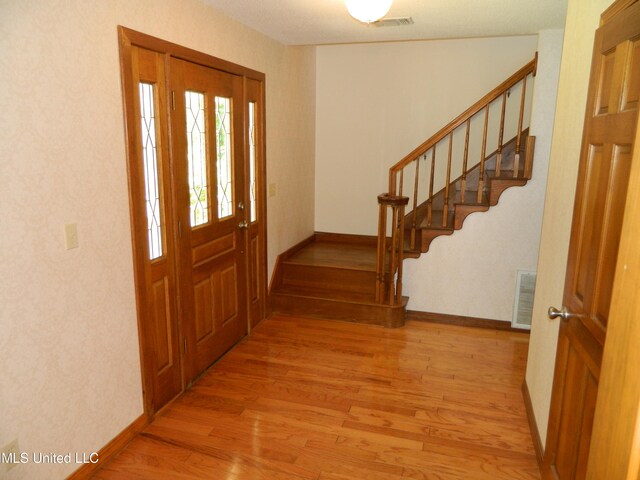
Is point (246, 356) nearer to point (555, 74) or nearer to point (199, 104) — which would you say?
point (199, 104)

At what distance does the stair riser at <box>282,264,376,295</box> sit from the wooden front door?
2.44m

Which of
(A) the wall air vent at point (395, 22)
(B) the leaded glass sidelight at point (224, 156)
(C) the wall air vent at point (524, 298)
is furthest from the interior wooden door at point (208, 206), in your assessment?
(C) the wall air vent at point (524, 298)

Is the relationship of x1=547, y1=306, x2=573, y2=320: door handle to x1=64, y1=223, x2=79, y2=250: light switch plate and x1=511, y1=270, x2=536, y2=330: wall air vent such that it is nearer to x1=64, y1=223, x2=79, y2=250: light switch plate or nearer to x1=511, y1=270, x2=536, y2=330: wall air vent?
x1=64, y1=223, x2=79, y2=250: light switch plate

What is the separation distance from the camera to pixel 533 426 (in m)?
2.56

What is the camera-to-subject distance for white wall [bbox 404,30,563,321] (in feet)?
12.3

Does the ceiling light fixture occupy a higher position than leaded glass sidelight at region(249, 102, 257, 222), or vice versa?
the ceiling light fixture

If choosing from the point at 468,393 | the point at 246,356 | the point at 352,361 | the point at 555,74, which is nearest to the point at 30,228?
the point at 246,356

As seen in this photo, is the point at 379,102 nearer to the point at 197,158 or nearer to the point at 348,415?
the point at 197,158

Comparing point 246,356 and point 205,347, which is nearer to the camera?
point 205,347

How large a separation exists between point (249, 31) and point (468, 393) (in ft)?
9.78

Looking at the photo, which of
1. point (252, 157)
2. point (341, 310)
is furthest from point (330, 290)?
point (252, 157)

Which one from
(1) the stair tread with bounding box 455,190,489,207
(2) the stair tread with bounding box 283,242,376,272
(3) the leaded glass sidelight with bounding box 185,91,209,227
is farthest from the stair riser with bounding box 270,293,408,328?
(3) the leaded glass sidelight with bounding box 185,91,209,227

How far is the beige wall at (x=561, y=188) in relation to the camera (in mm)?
2025

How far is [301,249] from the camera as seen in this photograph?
498cm
